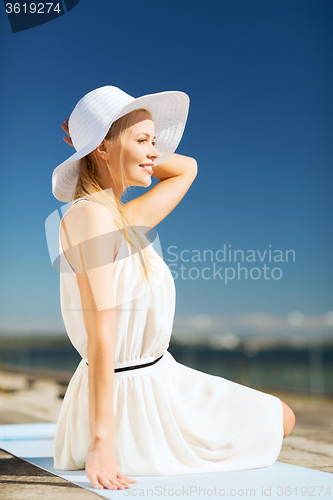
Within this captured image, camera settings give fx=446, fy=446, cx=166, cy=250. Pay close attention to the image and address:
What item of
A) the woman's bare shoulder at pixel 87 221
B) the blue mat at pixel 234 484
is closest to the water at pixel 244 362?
the blue mat at pixel 234 484

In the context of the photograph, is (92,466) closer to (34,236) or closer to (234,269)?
(34,236)

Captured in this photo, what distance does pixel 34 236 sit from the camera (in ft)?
6.45

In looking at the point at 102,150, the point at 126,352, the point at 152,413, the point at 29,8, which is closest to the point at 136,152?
the point at 102,150

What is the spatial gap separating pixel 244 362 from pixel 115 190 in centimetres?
194

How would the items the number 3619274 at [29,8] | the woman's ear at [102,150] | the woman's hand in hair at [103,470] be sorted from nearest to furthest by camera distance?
the woman's hand in hair at [103,470]
the woman's ear at [102,150]
the number 3619274 at [29,8]

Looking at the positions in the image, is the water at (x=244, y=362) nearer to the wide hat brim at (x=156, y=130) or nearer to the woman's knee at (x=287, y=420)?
the wide hat brim at (x=156, y=130)

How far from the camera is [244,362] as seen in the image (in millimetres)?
2596

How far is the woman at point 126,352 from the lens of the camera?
30.0 inches

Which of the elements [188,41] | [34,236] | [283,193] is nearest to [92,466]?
[34,236]

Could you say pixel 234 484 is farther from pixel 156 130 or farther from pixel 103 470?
pixel 156 130

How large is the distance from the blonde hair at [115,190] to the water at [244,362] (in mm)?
1252

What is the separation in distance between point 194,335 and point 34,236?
1.04m

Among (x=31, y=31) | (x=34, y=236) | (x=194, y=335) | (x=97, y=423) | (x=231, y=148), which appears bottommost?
(x=194, y=335)

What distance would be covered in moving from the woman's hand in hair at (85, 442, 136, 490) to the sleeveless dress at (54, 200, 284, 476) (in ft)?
0.26
